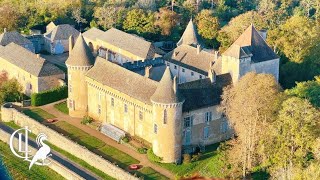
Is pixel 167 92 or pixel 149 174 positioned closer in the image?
pixel 149 174

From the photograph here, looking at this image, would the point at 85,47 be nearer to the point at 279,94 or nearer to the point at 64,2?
the point at 279,94

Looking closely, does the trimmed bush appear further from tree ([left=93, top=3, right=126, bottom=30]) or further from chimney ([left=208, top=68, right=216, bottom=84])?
tree ([left=93, top=3, right=126, bottom=30])

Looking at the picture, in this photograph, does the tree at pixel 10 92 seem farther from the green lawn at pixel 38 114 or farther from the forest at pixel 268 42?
the forest at pixel 268 42

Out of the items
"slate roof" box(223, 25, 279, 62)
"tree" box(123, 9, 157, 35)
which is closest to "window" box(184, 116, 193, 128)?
"slate roof" box(223, 25, 279, 62)

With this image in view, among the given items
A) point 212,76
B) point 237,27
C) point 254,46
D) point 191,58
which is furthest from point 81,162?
point 237,27

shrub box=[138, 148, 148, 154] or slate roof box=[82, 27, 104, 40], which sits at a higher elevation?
slate roof box=[82, 27, 104, 40]

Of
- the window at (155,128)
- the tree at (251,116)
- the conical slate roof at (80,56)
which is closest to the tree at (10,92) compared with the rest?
the conical slate roof at (80,56)

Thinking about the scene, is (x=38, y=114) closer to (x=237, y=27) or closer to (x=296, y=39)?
(x=296, y=39)
